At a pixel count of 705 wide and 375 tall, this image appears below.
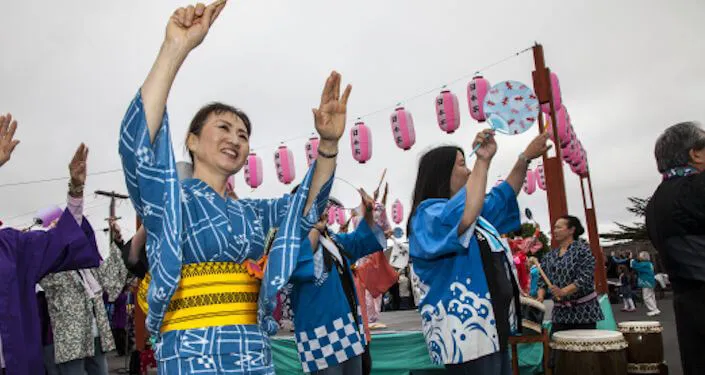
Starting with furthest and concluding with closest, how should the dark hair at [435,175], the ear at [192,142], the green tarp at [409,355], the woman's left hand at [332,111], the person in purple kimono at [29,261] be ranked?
1. the green tarp at [409,355]
2. the dark hair at [435,175]
3. the person in purple kimono at [29,261]
4. the ear at [192,142]
5. the woman's left hand at [332,111]

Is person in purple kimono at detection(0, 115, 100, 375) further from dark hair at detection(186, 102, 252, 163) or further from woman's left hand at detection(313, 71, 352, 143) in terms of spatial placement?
woman's left hand at detection(313, 71, 352, 143)

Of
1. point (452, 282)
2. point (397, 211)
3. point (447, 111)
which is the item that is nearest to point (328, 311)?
point (452, 282)

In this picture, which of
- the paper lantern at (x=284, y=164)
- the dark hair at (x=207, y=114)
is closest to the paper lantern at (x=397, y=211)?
the paper lantern at (x=284, y=164)

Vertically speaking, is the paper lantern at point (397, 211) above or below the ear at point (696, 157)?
below

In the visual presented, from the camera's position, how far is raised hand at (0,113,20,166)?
2.51 meters

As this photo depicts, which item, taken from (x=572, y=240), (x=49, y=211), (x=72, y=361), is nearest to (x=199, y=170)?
(x=49, y=211)

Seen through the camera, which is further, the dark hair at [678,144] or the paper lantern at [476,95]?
the paper lantern at [476,95]

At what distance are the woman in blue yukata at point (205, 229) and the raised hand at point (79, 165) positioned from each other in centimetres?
76

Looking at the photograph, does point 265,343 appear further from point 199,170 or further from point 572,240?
point 572,240

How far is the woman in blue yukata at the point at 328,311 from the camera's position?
3314mm

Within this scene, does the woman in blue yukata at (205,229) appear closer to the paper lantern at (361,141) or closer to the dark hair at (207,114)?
the dark hair at (207,114)

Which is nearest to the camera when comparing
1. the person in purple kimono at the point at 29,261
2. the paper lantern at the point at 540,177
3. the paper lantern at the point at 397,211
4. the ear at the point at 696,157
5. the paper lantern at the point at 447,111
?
the person in purple kimono at the point at 29,261

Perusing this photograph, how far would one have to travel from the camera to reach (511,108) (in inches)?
131

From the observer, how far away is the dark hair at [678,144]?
284 cm
